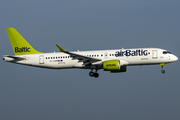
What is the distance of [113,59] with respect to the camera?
165 ft

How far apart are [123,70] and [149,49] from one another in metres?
6.43

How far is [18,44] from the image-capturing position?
185 feet

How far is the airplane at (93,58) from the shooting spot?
49.6 m

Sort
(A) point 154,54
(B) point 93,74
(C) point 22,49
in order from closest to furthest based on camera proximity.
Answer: (A) point 154,54
(B) point 93,74
(C) point 22,49

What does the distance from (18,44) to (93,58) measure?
15338 mm

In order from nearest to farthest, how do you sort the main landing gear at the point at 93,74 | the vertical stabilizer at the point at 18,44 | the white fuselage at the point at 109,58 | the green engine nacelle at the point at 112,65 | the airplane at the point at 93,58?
1. the green engine nacelle at the point at 112,65
2. the airplane at the point at 93,58
3. the white fuselage at the point at 109,58
4. the main landing gear at the point at 93,74
5. the vertical stabilizer at the point at 18,44

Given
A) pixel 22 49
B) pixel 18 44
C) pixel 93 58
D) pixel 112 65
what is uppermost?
pixel 18 44

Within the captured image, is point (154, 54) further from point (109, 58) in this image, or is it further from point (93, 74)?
point (93, 74)

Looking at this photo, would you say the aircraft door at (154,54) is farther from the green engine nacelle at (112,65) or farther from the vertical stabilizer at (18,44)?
the vertical stabilizer at (18,44)

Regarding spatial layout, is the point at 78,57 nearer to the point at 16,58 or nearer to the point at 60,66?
the point at 60,66

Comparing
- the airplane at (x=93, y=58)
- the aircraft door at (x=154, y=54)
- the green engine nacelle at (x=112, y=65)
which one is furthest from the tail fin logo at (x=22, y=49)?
the aircraft door at (x=154, y=54)

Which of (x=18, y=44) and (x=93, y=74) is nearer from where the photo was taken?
(x=93, y=74)

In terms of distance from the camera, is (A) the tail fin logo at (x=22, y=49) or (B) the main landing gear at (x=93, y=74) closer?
(B) the main landing gear at (x=93, y=74)

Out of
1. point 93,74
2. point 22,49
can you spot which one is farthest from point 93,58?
point 22,49
